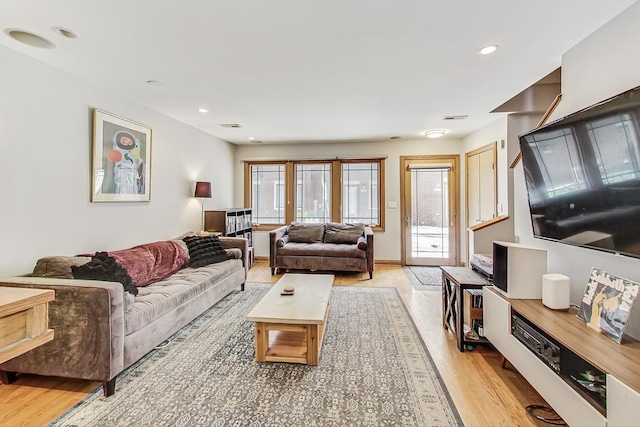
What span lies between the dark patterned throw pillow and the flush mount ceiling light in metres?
2.29

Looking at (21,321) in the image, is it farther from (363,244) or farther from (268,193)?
(268,193)

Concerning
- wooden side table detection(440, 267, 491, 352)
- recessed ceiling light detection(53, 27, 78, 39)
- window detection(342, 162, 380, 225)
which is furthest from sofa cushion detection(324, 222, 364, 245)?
recessed ceiling light detection(53, 27, 78, 39)

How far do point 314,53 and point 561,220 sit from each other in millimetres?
2124

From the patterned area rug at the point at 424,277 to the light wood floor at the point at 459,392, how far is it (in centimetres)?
161

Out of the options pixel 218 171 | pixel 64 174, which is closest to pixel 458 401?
pixel 64 174

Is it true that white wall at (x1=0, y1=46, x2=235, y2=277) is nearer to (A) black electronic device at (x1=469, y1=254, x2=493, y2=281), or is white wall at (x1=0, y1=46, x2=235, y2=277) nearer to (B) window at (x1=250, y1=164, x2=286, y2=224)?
(B) window at (x1=250, y1=164, x2=286, y2=224)

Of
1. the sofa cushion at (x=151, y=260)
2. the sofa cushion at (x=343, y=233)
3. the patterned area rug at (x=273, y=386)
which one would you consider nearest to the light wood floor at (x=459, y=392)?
the patterned area rug at (x=273, y=386)

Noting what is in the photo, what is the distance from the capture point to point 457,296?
254 cm

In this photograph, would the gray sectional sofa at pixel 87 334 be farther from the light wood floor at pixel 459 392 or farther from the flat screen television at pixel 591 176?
the flat screen television at pixel 591 176

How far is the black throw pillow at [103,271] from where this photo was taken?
2164mm

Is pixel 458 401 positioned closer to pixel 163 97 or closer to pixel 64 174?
pixel 64 174

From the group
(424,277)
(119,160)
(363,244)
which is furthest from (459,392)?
(119,160)

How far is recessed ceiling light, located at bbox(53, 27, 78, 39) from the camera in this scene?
199cm

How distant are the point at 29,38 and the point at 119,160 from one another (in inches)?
51.7
